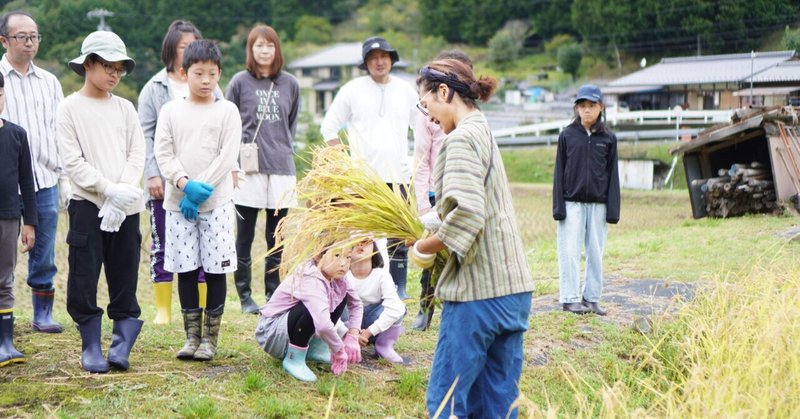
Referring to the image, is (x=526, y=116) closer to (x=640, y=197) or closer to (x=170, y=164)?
(x=640, y=197)

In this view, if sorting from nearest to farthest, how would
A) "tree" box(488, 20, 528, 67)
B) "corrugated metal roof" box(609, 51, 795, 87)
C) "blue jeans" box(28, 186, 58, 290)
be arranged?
1. "blue jeans" box(28, 186, 58, 290)
2. "corrugated metal roof" box(609, 51, 795, 87)
3. "tree" box(488, 20, 528, 67)

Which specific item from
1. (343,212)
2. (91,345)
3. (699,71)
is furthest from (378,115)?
(699,71)

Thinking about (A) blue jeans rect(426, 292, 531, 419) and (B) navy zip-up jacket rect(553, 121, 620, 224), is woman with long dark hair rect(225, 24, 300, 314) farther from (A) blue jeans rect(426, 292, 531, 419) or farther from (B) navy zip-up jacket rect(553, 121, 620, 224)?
(A) blue jeans rect(426, 292, 531, 419)

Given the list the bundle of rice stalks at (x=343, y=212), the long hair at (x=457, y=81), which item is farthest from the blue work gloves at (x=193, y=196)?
the long hair at (x=457, y=81)

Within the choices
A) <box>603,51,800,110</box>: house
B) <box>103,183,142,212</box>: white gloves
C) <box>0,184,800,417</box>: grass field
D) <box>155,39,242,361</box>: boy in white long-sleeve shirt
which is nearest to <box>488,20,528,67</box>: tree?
<box>603,51,800,110</box>: house

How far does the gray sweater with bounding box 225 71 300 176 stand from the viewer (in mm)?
5887

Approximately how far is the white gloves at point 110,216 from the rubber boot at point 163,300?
1.55 meters

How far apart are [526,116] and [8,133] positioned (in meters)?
35.0

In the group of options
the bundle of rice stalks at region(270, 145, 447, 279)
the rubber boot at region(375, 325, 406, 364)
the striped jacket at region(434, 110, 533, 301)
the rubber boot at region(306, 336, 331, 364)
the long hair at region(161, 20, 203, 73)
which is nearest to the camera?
the striped jacket at region(434, 110, 533, 301)

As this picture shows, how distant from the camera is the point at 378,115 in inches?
237

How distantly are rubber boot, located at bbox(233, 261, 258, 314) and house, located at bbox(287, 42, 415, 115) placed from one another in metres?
41.6

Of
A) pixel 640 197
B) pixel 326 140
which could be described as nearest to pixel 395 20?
pixel 640 197

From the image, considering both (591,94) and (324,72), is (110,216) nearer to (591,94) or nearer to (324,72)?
(591,94)

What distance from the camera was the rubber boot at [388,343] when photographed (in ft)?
16.0
